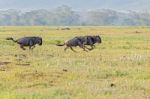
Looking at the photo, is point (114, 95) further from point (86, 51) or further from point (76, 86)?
point (86, 51)

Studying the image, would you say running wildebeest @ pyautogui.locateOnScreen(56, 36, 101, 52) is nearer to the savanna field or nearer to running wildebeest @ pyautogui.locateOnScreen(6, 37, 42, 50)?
running wildebeest @ pyautogui.locateOnScreen(6, 37, 42, 50)

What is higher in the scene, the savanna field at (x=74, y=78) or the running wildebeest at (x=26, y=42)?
the running wildebeest at (x=26, y=42)

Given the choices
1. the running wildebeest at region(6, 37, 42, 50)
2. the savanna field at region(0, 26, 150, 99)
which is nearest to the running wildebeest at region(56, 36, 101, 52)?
the running wildebeest at region(6, 37, 42, 50)

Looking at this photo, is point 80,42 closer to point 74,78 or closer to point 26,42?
point 26,42

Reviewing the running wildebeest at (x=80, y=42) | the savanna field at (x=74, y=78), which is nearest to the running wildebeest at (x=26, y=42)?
the running wildebeest at (x=80, y=42)

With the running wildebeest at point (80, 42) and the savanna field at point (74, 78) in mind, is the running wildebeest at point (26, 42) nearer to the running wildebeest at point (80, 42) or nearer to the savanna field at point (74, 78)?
the running wildebeest at point (80, 42)

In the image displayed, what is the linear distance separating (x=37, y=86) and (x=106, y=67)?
236 inches

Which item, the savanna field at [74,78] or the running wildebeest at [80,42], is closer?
the savanna field at [74,78]

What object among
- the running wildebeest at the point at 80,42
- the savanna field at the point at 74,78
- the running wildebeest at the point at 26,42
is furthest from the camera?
the running wildebeest at the point at 26,42

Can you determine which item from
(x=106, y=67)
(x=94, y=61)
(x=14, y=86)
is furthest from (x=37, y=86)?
(x=94, y=61)

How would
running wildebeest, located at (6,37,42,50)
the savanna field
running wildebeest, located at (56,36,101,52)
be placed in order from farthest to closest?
running wildebeest, located at (6,37,42,50), running wildebeest, located at (56,36,101,52), the savanna field

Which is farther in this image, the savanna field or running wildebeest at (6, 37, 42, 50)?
running wildebeest at (6, 37, 42, 50)

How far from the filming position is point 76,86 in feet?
59.2

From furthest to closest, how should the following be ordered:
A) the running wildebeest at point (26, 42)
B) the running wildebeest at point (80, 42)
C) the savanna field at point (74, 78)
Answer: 1. the running wildebeest at point (26, 42)
2. the running wildebeest at point (80, 42)
3. the savanna field at point (74, 78)
